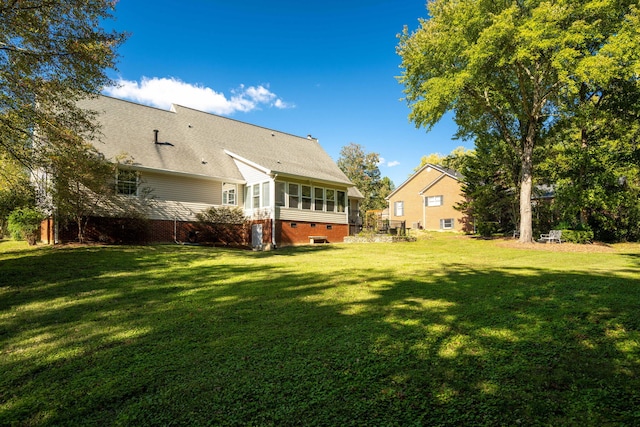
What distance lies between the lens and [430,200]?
35219 millimetres

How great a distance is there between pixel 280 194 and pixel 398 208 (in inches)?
889

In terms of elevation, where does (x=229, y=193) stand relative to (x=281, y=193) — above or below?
above

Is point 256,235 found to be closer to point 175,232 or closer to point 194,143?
point 175,232

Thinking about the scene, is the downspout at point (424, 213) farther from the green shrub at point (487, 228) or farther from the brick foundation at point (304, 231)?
the brick foundation at point (304, 231)

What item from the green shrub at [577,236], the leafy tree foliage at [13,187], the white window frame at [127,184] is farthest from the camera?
the green shrub at [577,236]

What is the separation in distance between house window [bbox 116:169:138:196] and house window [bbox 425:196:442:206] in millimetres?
27500

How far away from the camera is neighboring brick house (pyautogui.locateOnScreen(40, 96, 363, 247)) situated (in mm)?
17312

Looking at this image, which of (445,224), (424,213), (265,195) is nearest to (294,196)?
(265,195)

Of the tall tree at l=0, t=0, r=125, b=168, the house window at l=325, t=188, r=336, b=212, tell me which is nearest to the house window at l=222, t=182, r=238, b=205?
the house window at l=325, t=188, r=336, b=212

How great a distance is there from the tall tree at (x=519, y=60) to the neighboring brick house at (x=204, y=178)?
7911 millimetres

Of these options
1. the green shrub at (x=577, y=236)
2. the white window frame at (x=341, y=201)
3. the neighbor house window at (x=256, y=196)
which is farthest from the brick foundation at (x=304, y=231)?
the green shrub at (x=577, y=236)

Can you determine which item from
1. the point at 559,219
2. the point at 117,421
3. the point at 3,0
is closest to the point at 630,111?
the point at 559,219

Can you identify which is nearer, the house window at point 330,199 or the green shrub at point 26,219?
the green shrub at point 26,219

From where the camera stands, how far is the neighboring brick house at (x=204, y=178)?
1731 centimetres
